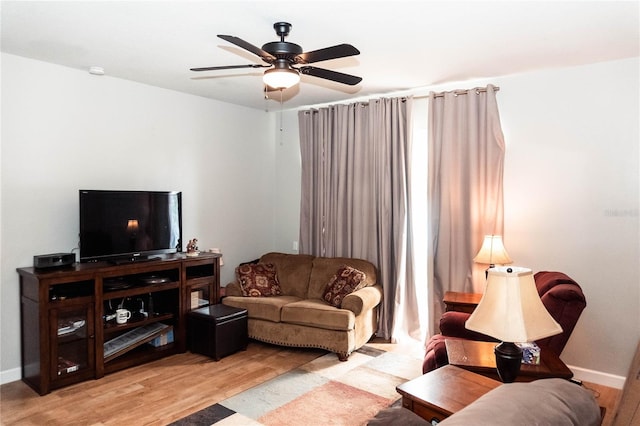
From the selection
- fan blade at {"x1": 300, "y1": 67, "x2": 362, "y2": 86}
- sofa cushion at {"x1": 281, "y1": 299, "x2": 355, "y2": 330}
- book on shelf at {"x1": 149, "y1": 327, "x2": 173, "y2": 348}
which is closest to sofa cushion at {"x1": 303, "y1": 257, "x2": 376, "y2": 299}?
sofa cushion at {"x1": 281, "y1": 299, "x2": 355, "y2": 330}

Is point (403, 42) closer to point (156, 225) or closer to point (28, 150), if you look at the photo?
point (156, 225)

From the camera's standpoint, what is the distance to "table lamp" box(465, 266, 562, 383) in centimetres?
198

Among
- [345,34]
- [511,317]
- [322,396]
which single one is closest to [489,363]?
[511,317]

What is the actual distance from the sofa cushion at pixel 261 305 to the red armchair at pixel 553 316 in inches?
64.9

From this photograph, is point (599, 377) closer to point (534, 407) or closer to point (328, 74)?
point (534, 407)

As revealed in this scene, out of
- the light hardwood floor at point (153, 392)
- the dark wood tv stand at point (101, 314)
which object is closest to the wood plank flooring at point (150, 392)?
the light hardwood floor at point (153, 392)

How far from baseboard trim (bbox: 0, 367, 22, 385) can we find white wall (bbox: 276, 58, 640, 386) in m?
4.45

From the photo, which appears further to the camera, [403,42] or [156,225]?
[156,225]

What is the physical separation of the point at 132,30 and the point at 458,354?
2990 millimetres

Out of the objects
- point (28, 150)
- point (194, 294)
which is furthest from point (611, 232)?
point (28, 150)

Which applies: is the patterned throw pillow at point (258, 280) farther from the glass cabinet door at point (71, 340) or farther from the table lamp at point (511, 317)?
the table lamp at point (511, 317)

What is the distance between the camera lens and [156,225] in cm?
429

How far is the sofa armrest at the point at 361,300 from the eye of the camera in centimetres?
417

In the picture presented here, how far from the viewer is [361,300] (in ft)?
13.8
